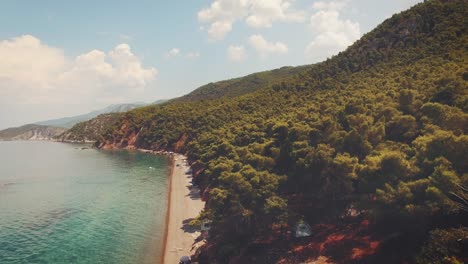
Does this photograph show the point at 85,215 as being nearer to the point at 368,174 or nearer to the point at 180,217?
the point at 180,217

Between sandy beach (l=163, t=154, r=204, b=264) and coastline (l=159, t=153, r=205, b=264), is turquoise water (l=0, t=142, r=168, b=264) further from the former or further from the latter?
sandy beach (l=163, t=154, r=204, b=264)

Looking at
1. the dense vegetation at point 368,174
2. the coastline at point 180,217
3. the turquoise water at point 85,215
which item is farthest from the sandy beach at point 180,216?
the dense vegetation at point 368,174

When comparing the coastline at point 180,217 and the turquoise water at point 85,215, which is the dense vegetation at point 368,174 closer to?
the coastline at point 180,217

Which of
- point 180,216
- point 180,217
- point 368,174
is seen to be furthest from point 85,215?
point 368,174

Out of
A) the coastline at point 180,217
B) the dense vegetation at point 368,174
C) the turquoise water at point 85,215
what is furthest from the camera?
the turquoise water at point 85,215

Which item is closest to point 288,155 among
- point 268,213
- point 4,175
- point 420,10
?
point 268,213

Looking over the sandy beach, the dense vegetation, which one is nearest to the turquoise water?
the sandy beach

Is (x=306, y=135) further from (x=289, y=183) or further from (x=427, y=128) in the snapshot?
(x=427, y=128)
